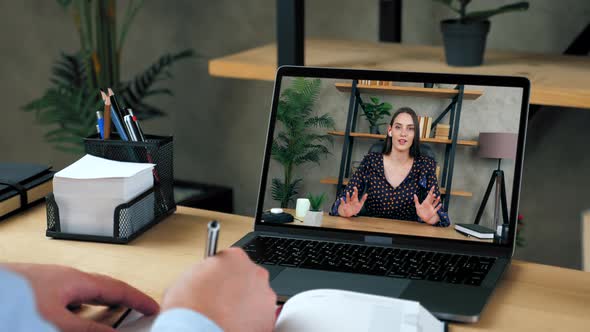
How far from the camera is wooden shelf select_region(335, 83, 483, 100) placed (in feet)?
3.60

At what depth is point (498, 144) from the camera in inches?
42.0

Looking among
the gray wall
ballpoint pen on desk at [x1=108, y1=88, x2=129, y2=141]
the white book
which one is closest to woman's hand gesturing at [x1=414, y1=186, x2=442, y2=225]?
the white book

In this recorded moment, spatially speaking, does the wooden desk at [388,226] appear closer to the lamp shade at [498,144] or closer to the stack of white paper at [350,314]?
the lamp shade at [498,144]

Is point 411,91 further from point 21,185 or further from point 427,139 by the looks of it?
point 21,185

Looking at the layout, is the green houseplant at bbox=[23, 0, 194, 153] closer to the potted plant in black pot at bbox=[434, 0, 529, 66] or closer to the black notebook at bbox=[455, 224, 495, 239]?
the potted plant in black pot at bbox=[434, 0, 529, 66]

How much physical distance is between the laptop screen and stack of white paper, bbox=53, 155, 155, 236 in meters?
0.21

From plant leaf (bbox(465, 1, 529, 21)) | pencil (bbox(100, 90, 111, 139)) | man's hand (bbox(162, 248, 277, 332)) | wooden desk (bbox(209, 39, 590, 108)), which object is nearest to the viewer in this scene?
man's hand (bbox(162, 248, 277, 332))

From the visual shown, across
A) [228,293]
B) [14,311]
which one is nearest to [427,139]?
[228,293]

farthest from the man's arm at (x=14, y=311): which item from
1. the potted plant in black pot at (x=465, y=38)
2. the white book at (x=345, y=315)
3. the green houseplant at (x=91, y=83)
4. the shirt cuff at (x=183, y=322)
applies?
the green houseplant at (x=91, y=83)

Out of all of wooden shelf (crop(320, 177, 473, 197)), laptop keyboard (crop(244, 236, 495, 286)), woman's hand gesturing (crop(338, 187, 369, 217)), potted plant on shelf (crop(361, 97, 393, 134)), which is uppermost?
potted plant on shelf (crop(361, 97, 393, 134))

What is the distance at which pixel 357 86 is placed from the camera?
1144 millimetres

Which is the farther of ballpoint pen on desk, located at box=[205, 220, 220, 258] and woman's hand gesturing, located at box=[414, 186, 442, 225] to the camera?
woman's hand gesturing, located at box=[414, 186, 442, 225]

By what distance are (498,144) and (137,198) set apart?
0.53 m

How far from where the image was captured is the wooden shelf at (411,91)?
3.60ft
